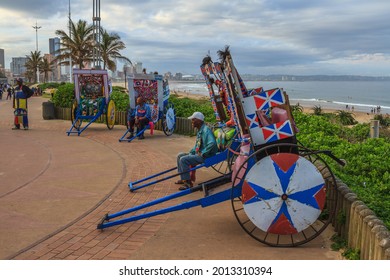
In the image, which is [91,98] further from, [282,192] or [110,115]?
[282,192]

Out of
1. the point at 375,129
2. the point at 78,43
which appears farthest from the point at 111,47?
the point at 375,129

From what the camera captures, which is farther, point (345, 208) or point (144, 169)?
point (144, 169)

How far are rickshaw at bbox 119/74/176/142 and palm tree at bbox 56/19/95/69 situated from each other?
1188 inches

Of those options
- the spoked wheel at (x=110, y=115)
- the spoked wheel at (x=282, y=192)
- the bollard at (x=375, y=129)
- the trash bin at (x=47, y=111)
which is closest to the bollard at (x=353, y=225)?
the spoked wheel at (x=282, y=192)

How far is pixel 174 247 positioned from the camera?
4.36 meters

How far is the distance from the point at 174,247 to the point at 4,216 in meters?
2.42

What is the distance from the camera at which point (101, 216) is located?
17.6 ft

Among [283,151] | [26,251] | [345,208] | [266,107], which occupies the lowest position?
[26,251]

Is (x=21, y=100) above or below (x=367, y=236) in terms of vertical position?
above

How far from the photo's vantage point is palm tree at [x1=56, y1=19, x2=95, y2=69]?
134ft

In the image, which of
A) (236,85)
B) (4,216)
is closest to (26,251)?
(4,216)

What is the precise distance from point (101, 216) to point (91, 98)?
8965mm

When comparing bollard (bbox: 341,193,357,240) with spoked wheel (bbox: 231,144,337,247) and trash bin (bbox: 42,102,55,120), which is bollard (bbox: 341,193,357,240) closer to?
spoked wheel (bbox: 231,144,337,247)

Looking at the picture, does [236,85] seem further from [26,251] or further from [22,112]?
[22,112]
